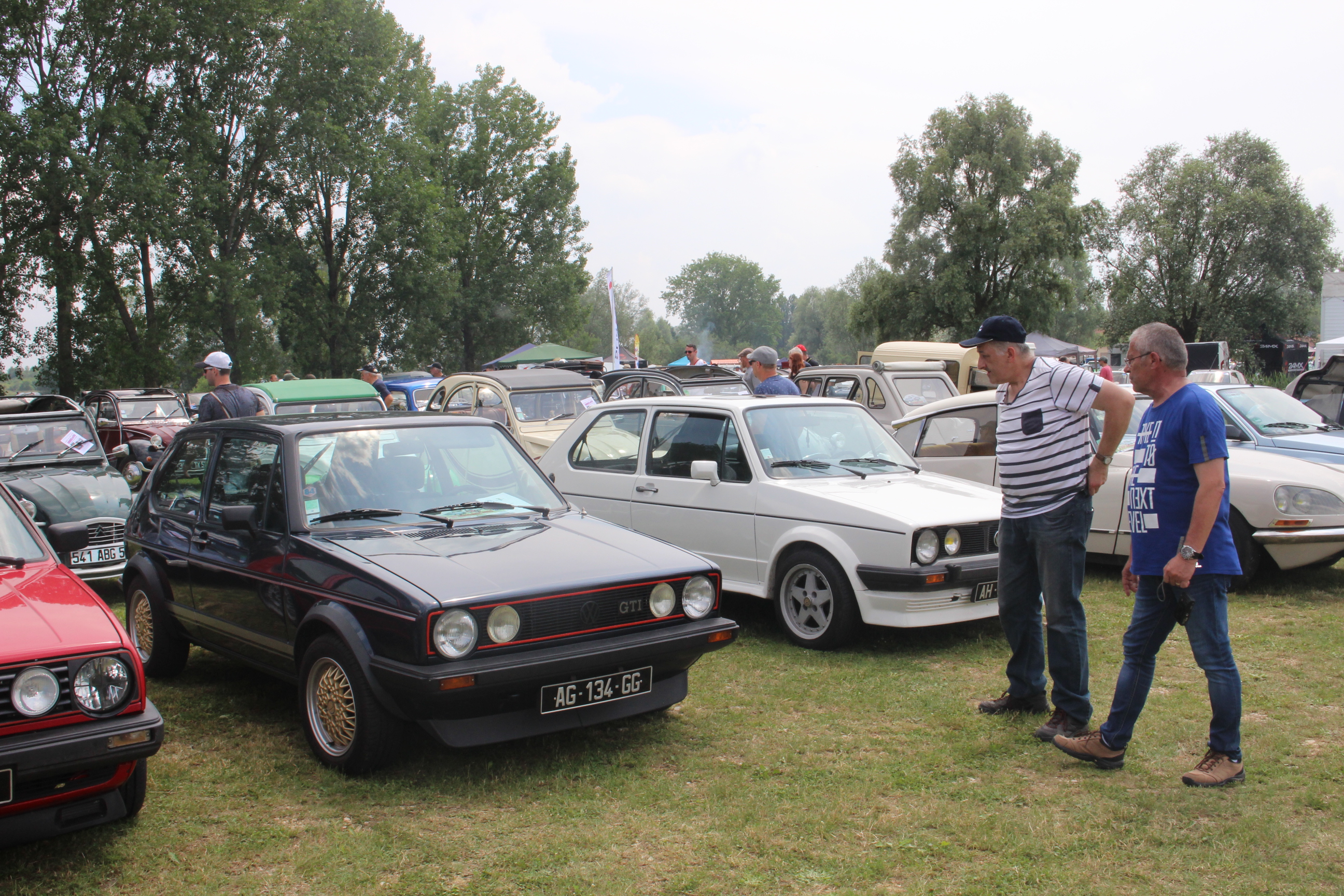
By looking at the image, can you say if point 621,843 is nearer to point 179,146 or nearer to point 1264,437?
point 1264,437

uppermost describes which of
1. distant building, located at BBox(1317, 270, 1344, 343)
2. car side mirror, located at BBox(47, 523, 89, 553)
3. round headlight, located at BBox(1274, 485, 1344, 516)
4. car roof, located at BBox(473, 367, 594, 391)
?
distant building, located at BBox(1317, 270, 1344, 343)

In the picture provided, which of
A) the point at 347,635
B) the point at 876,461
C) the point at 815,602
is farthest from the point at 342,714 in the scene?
the point at 876,461

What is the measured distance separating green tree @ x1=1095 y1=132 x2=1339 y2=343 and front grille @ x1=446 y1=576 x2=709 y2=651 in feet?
153

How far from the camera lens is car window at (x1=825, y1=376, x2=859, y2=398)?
46.0 ft

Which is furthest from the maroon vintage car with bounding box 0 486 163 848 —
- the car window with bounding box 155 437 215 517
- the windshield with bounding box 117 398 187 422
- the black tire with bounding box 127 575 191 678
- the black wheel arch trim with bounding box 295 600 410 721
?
the windshield with bounding box 117 398 187 422

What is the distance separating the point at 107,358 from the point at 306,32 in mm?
12140

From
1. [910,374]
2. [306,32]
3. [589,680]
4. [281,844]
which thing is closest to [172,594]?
[281,844]

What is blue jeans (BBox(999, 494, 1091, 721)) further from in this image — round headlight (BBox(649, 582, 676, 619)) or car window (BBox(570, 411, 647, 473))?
car window (BBox(570, 411, 647, 473))

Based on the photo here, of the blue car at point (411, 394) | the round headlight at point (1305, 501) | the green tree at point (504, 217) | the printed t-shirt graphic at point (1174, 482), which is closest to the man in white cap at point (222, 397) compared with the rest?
the blue car at point (411, 394)

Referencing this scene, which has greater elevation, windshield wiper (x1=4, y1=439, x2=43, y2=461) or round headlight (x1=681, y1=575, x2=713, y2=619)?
windshield wiper (x1=4, y1=439, x2=43, y2=461)

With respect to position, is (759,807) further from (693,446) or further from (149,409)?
(149,409)

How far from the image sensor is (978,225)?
154ft

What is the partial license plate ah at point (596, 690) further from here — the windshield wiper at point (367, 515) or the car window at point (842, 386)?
the car window at point (842, 386)

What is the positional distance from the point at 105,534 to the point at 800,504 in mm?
5744
